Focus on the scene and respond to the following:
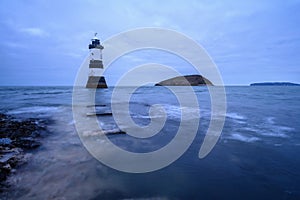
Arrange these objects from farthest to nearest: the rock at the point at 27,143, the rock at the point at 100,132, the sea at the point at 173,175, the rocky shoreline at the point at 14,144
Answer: the rock at the point at 100,132 → the rock at the point at 27,143 → the rocky shoreline at the point at 14,144 → the sea at the point at 173,175

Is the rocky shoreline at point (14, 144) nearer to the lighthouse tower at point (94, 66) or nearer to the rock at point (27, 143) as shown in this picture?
the rock at point (27, 143)

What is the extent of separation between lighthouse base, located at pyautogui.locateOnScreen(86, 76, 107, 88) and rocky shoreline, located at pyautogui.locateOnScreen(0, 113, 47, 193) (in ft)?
139

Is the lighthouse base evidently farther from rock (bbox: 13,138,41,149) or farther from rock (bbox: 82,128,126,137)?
rock (bbox: 13,138,41,149)

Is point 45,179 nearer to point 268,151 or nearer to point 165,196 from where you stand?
point 165,196

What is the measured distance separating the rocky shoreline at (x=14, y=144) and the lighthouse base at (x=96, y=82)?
42.2m

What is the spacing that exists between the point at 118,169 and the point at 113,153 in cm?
108

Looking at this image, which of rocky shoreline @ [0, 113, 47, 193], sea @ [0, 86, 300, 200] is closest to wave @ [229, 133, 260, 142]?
sea @ [0, 86, 300, 200]

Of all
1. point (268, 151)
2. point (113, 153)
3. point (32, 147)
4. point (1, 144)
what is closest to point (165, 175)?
point (113, 153)

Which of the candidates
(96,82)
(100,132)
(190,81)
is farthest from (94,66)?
(190,81)

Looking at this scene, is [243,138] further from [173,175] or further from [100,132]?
[100,132]

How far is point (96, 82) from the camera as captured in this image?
5100 cm

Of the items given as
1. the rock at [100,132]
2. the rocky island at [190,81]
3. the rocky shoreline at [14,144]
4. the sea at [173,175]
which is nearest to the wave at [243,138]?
the sea at [173,175]

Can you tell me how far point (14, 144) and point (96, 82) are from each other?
153 ft

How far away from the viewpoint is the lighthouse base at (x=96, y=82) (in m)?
49.1
